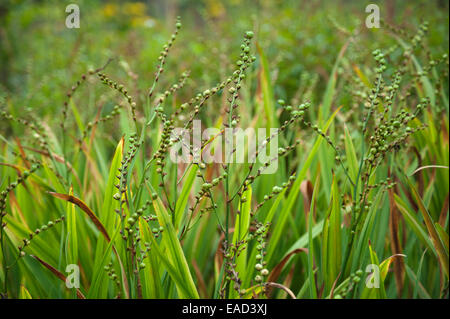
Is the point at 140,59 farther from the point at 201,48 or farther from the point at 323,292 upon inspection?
the point at 323,292

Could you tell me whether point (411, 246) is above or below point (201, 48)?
below

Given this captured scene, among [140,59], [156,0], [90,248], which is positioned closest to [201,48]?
[140,59]

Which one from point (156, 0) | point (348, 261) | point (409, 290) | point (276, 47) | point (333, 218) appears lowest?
point (409, 290)

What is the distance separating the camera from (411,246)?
161 cm

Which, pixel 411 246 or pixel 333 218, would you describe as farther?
pixel 411 246
